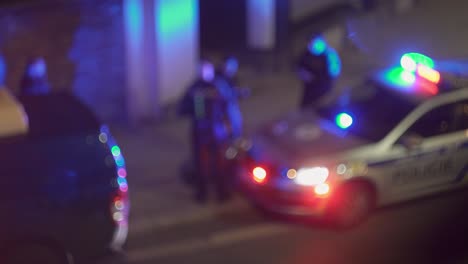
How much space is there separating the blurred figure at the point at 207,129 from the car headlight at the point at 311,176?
3.77 ft

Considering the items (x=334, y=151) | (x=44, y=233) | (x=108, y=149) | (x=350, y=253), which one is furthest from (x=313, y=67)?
(x=44, y=233)

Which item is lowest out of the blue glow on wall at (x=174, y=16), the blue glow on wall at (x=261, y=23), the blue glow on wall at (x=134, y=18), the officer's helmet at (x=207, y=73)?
the officer's helmet at (x=207, y=73)

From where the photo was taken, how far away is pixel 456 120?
864 cm

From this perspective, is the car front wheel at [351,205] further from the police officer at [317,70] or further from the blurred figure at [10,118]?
the blurred figure at [10,118]

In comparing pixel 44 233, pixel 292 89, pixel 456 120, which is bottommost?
pixel 44 233

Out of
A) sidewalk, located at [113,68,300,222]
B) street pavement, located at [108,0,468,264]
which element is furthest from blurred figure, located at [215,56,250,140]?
sidewalk, located at [113,68,300,222]

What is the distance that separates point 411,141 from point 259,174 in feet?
5.51

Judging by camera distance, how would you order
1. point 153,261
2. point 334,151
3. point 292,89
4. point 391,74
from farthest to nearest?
1. point 292,89
2. point 391,74
3. point 334,151
4. point 153,261

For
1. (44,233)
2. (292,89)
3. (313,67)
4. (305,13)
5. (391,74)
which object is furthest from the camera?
(305,13)

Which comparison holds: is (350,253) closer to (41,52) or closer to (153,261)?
(153,261)

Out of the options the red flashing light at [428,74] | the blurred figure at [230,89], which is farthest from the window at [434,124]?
the blurred figure at [230,89]

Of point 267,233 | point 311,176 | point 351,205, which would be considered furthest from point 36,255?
point 351,205

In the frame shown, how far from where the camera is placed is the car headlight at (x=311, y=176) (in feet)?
29.3

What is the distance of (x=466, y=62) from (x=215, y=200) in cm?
486
